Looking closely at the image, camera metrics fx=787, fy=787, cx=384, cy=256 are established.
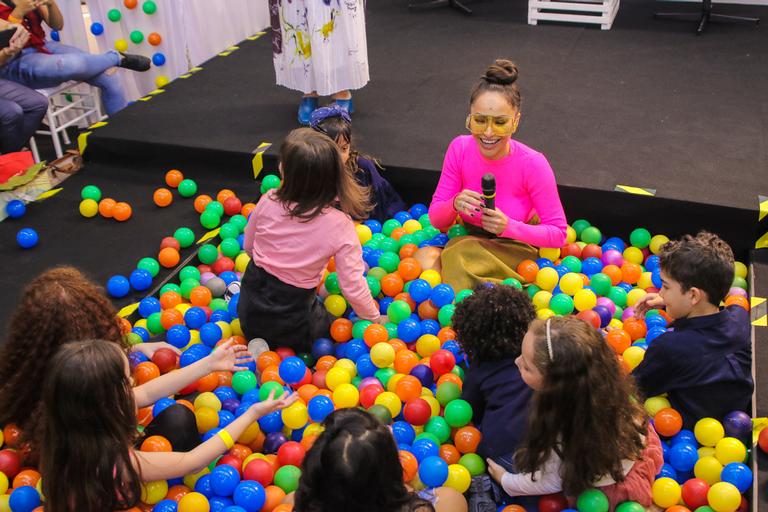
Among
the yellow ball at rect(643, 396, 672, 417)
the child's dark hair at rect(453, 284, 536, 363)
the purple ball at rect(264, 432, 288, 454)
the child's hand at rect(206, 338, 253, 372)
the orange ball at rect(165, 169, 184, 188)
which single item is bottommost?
the purple ball at rect(264, 432, 288, 454)

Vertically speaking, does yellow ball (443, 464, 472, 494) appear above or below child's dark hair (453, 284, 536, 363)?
below

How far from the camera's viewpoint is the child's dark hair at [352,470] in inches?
58.9

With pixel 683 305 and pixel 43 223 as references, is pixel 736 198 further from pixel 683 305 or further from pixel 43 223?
pixel 43 223

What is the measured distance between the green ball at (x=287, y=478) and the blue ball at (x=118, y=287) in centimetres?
118

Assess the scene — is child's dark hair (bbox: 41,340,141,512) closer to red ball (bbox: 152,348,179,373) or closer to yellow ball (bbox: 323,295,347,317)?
red ball (bbox: 152,348,179,373)

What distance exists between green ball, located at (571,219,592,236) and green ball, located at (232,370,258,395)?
5.07ft

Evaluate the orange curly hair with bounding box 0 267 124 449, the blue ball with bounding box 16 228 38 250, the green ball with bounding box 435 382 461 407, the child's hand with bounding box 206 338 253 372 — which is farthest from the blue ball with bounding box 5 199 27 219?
the green ball with bounding box 435 382 461 407

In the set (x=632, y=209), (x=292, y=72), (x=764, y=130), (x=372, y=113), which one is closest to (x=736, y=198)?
(x=632, y=209)

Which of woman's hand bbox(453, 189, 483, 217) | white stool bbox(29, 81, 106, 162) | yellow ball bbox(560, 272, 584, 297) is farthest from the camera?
white stool bbox(29, 81, 106, 162)

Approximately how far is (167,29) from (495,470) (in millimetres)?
3813

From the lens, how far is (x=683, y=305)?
223cm

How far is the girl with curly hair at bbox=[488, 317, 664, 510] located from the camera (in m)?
1.81

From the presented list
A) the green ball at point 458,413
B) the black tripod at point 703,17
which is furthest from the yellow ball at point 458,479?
the black tripod at point 703,17

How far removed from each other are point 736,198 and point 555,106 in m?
1.16
